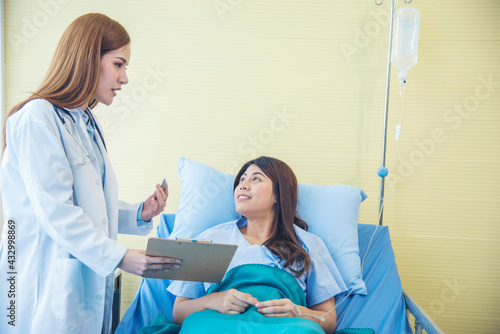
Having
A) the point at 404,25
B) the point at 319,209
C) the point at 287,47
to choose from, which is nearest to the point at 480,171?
the point at 404,25

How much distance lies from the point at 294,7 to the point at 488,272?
6.48ft

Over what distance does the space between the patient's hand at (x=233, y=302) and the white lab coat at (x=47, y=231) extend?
41cm

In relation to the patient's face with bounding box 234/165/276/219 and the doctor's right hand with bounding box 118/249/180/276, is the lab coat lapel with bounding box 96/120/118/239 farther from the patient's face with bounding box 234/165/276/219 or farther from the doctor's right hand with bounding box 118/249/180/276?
the patient's face with bounding box 234/165/276/219

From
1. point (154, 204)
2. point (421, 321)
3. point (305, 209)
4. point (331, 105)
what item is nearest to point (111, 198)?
point (154, 204)

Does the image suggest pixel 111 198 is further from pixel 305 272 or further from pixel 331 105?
pixel 331 105

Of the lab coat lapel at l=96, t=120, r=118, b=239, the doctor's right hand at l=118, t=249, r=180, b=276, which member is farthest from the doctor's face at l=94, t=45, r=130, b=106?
the doctor's right hand at l=118, t=249, r=180, b=276

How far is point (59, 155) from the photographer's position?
1325mm

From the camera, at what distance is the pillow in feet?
6.87

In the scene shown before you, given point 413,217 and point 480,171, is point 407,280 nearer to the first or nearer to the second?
point 413,217

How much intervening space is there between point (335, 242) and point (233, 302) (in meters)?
0.72

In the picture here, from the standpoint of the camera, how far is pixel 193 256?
1390mm

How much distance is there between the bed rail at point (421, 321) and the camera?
1.53 metres

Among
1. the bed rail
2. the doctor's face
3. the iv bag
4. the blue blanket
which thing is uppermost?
the iv bag

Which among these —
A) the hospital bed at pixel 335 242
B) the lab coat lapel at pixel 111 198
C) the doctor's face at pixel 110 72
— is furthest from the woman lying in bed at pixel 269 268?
the doctor's face at pixel 110 72
